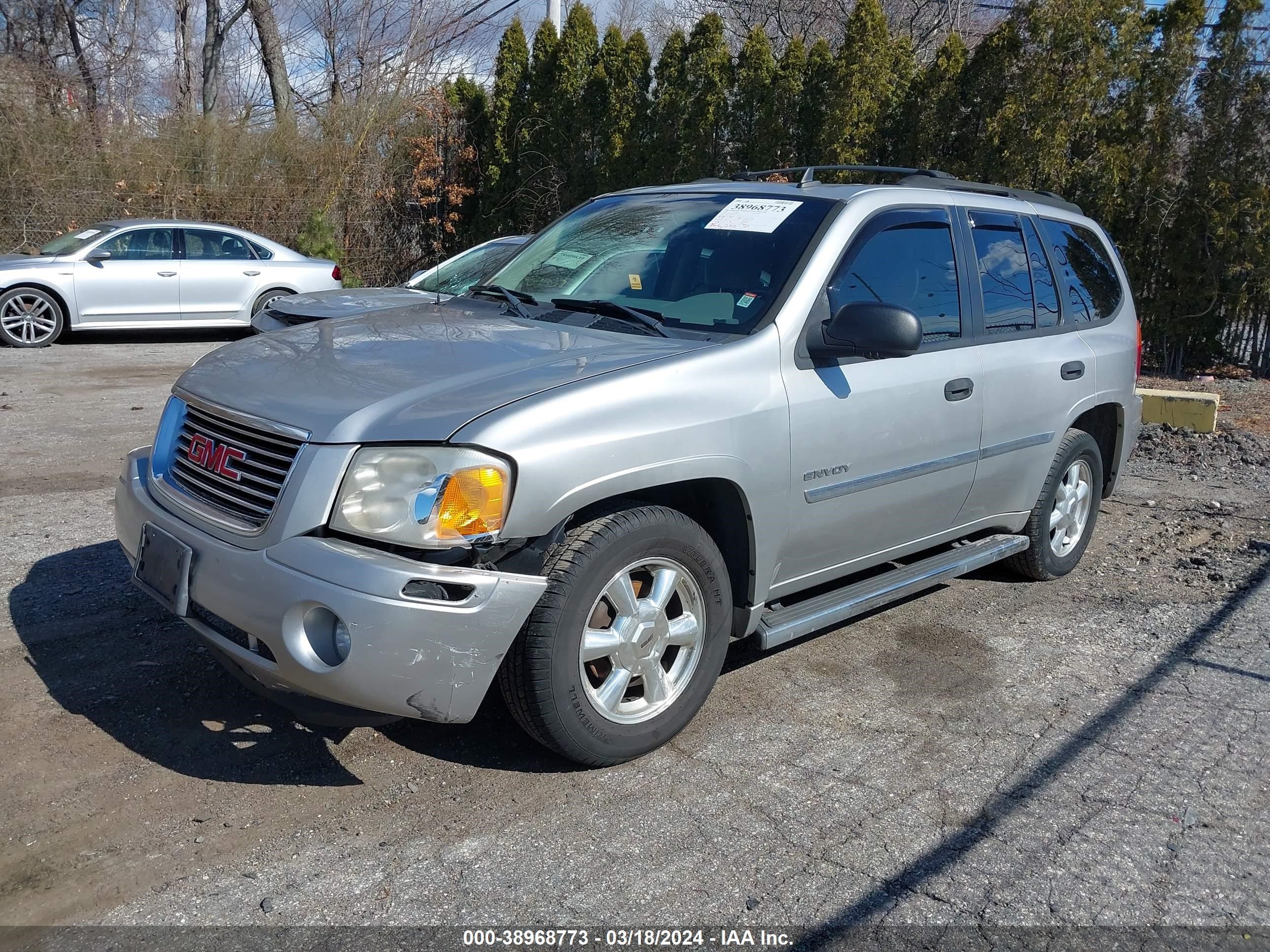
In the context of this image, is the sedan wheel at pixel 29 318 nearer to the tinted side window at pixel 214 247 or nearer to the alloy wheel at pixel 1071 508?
the tinted side window at pixel 214 247

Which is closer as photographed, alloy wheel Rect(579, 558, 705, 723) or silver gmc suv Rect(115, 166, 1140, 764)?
silver gmc suv Rect(115, 166, 1140, 764)

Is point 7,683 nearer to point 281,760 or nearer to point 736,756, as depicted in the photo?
point 281,760

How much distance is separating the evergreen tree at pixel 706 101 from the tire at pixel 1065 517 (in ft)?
37.5

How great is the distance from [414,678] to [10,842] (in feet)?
3.98

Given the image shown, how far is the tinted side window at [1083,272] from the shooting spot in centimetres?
550

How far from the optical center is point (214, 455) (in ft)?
11.6

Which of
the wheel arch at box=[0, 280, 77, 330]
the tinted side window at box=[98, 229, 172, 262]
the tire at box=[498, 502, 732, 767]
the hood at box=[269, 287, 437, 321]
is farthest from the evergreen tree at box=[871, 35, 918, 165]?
the tire at box=[498, 502, 732, 767]

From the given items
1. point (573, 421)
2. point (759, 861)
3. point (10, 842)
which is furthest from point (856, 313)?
point (10, 842)

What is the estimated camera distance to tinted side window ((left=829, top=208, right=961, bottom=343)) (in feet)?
13.9

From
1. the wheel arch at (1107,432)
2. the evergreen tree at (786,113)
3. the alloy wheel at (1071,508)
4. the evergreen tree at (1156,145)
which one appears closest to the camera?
the alloy wheel at (1071,508)

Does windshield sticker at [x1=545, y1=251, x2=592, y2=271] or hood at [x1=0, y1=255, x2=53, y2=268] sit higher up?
hood at [x1=0, y1=255, x2=53, y2=268]

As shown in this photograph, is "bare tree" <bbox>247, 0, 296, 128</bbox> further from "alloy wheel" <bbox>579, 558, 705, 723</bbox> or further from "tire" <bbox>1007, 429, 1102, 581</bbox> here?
"alloy wheel" <bbox>579, 558, 705, 723</bbox>

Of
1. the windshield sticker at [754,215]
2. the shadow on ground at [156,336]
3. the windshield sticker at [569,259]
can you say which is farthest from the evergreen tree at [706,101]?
the windshield sticker at [754,215]

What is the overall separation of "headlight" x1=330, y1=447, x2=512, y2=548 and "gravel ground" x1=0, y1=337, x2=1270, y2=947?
888mm
